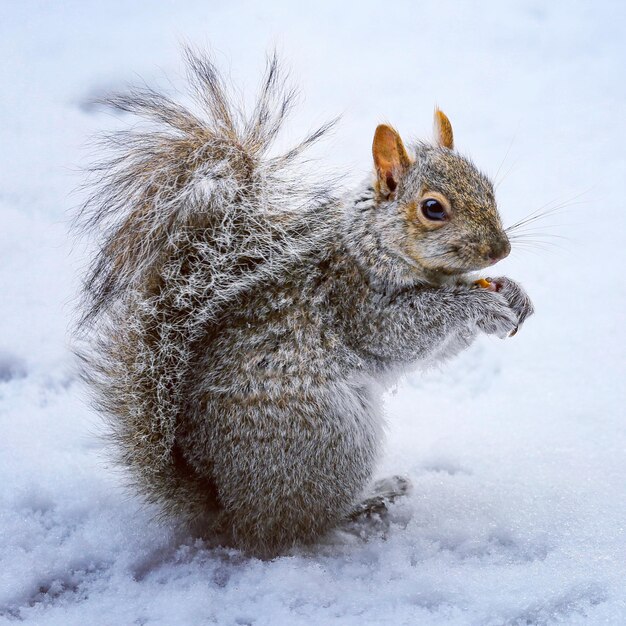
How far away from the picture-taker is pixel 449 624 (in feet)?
5.73

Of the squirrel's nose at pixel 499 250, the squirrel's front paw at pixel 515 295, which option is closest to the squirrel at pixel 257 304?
the squirrel's nose at pixel 499 250

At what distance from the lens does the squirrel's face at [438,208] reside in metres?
1.98

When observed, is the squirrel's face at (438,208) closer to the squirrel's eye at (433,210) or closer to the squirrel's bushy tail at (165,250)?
the squirrel's eye at (433,210)

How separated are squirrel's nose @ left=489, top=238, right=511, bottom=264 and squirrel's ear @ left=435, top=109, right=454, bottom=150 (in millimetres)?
404

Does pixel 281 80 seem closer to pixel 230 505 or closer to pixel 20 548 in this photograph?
pixel 230 505

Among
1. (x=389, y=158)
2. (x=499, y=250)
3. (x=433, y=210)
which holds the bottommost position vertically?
(x=499, y=250)

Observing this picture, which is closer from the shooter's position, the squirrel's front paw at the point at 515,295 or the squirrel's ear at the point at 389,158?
the squirrel's ear at the point at 389,158

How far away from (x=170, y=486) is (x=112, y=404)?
0.84 feet

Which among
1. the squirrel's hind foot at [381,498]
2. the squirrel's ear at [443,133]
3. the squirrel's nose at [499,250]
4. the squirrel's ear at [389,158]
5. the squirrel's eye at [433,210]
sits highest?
the squirrel's ear at [443,133]

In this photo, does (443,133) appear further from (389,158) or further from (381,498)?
(381,498)

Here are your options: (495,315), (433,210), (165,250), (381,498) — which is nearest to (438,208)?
(433,210)

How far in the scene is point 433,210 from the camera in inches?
79.2

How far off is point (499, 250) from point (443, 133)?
1.54 feet

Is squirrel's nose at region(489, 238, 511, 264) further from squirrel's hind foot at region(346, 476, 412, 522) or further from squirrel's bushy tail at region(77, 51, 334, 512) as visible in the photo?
squirrel's hind foot at region(346, 476, 412, 522)
